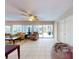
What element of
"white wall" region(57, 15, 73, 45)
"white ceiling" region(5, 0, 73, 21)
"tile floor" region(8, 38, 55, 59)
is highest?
"white ceiling" region(5, 0, 73, 21)

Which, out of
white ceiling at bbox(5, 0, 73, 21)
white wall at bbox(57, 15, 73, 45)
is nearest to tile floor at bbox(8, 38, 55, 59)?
white wall at bbox(57, 15, 73, 45)

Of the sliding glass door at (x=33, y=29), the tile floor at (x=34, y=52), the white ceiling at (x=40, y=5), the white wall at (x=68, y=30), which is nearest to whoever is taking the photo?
the white ceiling at (x=40, y=5)

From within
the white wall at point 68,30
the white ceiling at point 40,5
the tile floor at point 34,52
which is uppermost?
the white ceiling at point 40,5

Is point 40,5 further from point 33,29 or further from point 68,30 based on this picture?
point 33,29

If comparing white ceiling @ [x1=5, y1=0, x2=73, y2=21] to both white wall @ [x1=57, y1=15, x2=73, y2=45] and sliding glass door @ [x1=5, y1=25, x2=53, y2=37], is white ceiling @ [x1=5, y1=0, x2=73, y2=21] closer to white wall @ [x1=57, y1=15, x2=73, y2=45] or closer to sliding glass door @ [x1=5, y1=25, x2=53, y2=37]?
white wall @ [x1=57, y1=15, x2=73, y2=45]

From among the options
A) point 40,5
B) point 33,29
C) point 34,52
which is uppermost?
point 40,5

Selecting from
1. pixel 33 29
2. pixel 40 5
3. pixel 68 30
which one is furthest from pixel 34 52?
pixel 33 29

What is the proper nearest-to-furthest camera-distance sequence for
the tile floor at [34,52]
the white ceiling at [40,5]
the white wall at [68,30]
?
the white ceiling at [40,5] < the tile floor at [34,52] < the white wall at [68,30]

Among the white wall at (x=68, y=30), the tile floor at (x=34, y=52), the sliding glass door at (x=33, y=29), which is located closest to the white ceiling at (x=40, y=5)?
the white wall at (x=68, y=30)

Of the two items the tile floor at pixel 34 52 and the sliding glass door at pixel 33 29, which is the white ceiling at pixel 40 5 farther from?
the sliding glass door at pixel 33 29

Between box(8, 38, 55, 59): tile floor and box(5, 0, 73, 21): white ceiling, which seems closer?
box(5, 0, 73, 21): white ceiling
